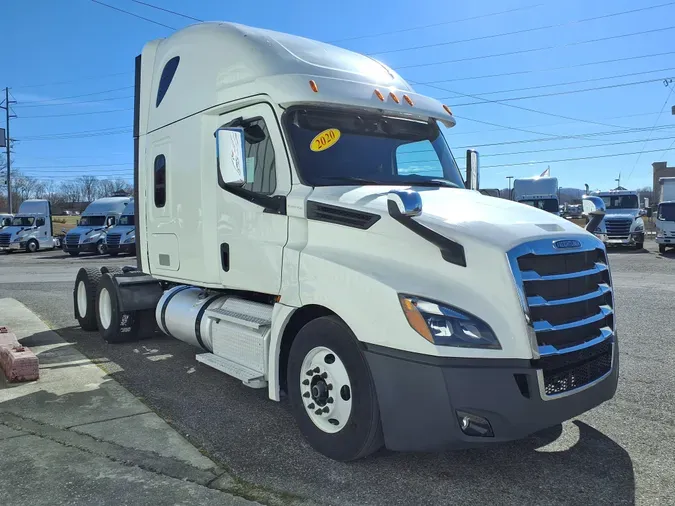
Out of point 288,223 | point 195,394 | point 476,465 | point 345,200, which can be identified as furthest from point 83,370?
point 476,465

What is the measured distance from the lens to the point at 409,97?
5.05 m

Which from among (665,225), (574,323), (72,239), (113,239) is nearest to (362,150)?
(574,323)

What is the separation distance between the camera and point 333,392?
3.85 meters

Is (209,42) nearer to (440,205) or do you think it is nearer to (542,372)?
(440,205)

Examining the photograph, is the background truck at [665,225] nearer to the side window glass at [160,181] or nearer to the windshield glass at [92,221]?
the side window glass at [160,181]

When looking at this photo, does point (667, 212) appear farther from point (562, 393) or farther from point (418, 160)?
point (562, 393)

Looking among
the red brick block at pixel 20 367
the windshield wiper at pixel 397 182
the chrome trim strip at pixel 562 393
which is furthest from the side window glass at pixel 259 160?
the red brick block at pixel 20 367

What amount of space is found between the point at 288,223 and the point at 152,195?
2938 mm

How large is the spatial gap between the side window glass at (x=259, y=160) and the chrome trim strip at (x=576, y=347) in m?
2.38

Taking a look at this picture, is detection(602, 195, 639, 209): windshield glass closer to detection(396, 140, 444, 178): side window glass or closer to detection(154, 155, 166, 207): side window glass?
detection(396, 140, 444, 178): side window glass

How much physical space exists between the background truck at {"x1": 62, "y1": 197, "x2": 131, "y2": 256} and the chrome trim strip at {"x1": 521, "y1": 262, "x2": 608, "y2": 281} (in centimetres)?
2867

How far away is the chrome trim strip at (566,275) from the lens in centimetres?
340

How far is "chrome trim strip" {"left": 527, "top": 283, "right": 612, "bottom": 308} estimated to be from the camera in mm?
3375

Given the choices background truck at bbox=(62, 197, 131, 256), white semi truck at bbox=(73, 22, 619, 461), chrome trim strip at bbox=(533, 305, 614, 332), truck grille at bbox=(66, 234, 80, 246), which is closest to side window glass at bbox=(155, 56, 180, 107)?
white semi truck at bbox=(73, 22, 619, 461)
